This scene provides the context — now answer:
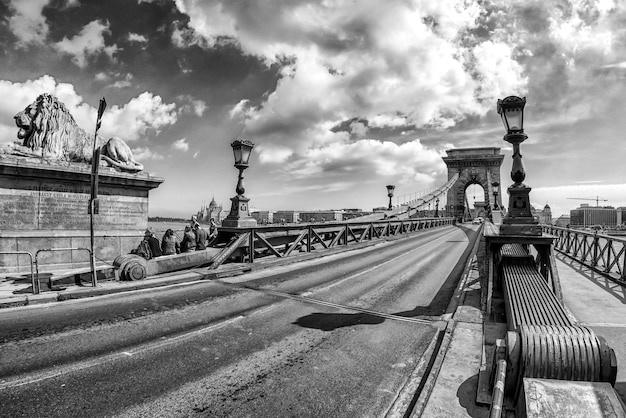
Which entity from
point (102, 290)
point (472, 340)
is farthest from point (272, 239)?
point (472, 340)

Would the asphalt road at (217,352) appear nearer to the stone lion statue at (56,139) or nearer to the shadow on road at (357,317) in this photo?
the shadow on road at (357,317)

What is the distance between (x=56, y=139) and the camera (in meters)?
9.80

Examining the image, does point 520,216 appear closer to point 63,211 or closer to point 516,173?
point 516,173

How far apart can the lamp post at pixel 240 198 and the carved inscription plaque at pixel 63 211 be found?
→ 3352 mm

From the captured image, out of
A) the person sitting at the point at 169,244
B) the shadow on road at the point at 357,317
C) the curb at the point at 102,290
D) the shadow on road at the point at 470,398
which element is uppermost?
the person sitting at the point at 169,244

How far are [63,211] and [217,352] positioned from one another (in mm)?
8511

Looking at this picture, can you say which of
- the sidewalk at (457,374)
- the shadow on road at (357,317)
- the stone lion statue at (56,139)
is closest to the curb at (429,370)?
the sidewalk at (457,374)

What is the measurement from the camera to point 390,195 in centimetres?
2741

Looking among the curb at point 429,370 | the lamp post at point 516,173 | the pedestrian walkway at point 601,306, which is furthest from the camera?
the lamp post at point 516,173

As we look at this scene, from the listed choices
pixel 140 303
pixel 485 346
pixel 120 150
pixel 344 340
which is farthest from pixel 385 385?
pixel 120 150

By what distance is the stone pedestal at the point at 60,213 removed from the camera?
8.57m

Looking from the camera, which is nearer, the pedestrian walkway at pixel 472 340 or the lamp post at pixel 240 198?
the pedestrian walkway at pixel 472 340

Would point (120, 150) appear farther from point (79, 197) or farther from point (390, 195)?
point (390, 195)

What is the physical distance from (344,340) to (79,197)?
9.60 meters
